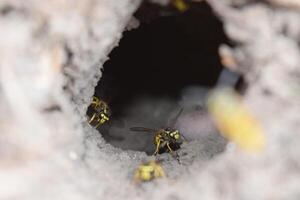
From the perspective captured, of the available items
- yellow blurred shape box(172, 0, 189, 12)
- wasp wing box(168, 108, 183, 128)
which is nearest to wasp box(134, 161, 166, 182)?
yellow blurred shape box(172, 0, 189, 12)

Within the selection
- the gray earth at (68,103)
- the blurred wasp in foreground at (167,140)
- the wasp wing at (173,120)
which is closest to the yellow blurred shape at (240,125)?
the gray earth at (68,103)

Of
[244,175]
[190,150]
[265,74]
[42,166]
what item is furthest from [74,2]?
[190,150]

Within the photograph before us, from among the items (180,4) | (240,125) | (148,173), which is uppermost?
(180,4)

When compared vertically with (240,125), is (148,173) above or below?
below

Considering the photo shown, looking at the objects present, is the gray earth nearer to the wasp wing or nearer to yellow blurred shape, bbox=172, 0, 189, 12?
yellow blurred shape, bbox=172, 0, 189, 12

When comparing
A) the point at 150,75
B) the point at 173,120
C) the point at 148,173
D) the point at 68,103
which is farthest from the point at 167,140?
the point at 68,103

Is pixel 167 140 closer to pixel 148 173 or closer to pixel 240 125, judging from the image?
pixel 148 173
